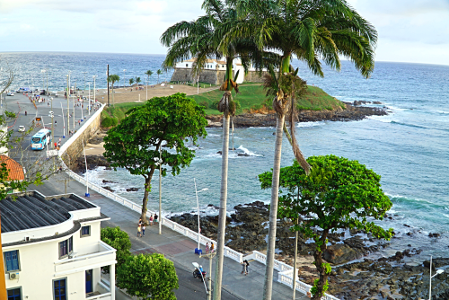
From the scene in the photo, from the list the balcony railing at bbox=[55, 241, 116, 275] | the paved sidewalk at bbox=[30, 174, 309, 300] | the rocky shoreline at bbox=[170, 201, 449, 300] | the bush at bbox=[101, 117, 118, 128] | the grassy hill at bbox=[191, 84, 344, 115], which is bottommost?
the rocky shoreline at bbox=[170, 201, 449, 300]

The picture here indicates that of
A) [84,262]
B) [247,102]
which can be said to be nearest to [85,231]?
[84,262]

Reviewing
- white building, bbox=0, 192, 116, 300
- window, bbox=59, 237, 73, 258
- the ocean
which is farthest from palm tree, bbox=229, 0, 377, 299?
window, bbox=59, 237, 73, 258

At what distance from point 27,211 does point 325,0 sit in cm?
2000

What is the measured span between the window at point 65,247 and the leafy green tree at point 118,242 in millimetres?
3870

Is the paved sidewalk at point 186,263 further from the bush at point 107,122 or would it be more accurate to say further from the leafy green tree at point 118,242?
the bush at point 107,122

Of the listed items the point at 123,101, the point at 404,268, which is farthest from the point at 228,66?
the point at 123,101

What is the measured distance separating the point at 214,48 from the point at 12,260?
14.9m

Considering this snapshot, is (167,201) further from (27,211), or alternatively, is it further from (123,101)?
(123,101)

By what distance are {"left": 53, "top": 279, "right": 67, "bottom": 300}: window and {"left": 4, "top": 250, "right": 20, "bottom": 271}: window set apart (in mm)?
2305

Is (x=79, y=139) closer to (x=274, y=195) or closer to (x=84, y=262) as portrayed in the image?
(x=84, y=262)

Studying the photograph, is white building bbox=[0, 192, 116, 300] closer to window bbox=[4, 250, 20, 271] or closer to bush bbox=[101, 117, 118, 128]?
window bbox=[4, 250, 20, 271]

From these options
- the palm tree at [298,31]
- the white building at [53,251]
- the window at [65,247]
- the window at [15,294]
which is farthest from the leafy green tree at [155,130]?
the palm tree at [298,31]

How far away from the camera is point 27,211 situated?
25.4 meters

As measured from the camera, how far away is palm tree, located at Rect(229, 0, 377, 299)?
1753 cm
